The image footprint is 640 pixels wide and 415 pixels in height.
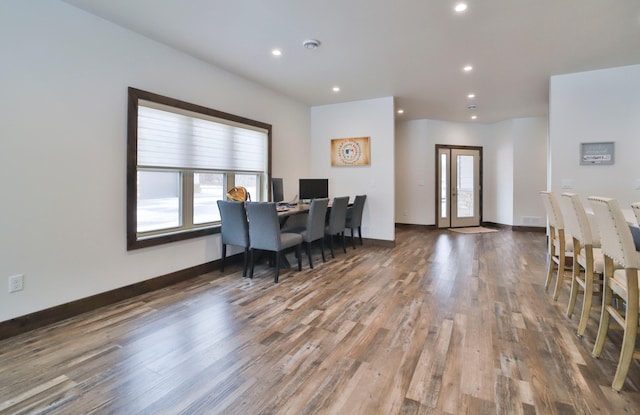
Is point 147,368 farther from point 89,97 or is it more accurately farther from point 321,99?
point 321,99

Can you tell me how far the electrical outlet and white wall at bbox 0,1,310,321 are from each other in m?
0.04

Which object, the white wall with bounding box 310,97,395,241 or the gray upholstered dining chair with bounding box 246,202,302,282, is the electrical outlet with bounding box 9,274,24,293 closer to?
the gray upholstered dining chair with bounding box 246,202,302,282

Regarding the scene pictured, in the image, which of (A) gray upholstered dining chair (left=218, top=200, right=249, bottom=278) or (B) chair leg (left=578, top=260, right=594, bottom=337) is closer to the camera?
(B) chair leg (left=578, top=260, right=594, bottom=337)

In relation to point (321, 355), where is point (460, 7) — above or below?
above

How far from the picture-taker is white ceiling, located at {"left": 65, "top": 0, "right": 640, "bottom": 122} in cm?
260

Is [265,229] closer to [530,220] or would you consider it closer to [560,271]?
[560,271]

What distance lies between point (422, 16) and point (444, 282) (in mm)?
2754

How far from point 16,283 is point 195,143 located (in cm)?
211

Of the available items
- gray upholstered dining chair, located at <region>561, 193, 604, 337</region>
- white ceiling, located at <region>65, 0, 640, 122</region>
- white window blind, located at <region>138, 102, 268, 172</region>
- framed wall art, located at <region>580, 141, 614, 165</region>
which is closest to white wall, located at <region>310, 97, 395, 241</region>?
white ceiling, located at <region>65, 0, 640, 122</region>

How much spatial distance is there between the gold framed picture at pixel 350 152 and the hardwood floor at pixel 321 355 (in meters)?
2.71

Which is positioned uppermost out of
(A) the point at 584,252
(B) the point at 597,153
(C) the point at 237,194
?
→ (B) the point at 597,153

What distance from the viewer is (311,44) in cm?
324

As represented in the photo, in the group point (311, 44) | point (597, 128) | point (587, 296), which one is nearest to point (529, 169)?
point (597, 128)

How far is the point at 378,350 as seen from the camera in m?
2.05
